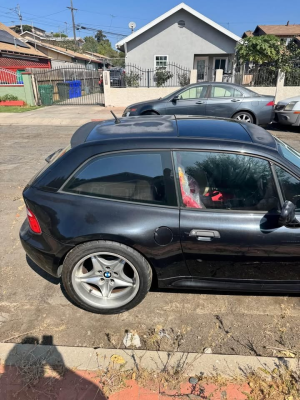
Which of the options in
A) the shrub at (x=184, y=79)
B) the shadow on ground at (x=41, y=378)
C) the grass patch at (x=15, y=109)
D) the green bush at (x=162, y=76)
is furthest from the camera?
the green bush at (x=162, y=76)

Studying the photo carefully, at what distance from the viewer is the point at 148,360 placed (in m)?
2.12

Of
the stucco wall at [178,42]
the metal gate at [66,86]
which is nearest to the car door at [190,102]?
the metal gate at [66,86]

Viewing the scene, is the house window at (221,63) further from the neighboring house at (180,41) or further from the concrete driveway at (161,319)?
the concrete driveway at (161,319)

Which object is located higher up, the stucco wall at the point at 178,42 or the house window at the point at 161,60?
the stucco wall at the point at 178,42

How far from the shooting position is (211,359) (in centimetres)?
212

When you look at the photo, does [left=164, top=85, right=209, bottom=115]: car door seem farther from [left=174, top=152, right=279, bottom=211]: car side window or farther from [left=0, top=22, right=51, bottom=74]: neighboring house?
[left=0, top=22, right=51, bottom=74]: neighboring house

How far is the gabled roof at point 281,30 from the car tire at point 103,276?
35731 mm

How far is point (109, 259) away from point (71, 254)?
1.07 ft

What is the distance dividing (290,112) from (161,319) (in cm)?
920

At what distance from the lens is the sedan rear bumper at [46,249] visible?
2.40 metres

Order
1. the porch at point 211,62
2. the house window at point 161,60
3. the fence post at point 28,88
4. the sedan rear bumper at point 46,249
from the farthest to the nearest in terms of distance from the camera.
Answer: the porch at point 211,62 < the house window at point 161,60 < the fence post at point 28,88 < the sedan rear bumper at point 46,249

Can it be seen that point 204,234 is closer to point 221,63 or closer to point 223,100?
point 223,100

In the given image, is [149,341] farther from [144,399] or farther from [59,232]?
[59,232]

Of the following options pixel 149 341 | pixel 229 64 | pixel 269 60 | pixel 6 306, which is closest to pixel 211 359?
pixel 149 341
